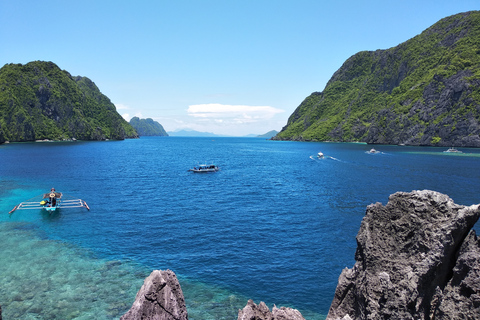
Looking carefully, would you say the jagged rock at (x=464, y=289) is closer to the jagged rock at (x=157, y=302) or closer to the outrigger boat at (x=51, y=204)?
the jagged rock at (x=157, y=302)

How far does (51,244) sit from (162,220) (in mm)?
15459

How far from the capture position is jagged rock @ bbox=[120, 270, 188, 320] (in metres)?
12.2

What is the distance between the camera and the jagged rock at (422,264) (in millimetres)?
12477

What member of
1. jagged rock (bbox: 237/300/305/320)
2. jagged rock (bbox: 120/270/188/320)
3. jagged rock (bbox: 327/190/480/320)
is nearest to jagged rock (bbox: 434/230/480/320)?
jagged rock (bbox: 327/190/480/320)

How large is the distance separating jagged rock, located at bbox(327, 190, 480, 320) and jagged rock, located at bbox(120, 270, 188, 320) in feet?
27.0

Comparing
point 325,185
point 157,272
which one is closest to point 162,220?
point 157,272

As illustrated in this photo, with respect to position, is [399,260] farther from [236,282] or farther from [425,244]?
[236,282]

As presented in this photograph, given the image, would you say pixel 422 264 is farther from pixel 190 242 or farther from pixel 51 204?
pixel 51 204

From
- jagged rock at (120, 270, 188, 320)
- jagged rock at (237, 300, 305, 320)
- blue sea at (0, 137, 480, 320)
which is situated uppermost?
jagged rock at (120, 270, 188, 320)

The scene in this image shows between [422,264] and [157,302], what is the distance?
1200 centimetres

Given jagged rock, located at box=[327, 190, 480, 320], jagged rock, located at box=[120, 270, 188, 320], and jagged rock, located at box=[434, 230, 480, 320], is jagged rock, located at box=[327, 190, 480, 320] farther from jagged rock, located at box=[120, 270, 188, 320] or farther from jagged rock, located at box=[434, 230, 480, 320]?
jagged rock, located at box=[120, 270, 188, 320]

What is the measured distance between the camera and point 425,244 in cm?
1351

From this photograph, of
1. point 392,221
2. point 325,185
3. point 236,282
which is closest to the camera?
point 392,221

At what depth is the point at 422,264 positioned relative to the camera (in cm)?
1301
